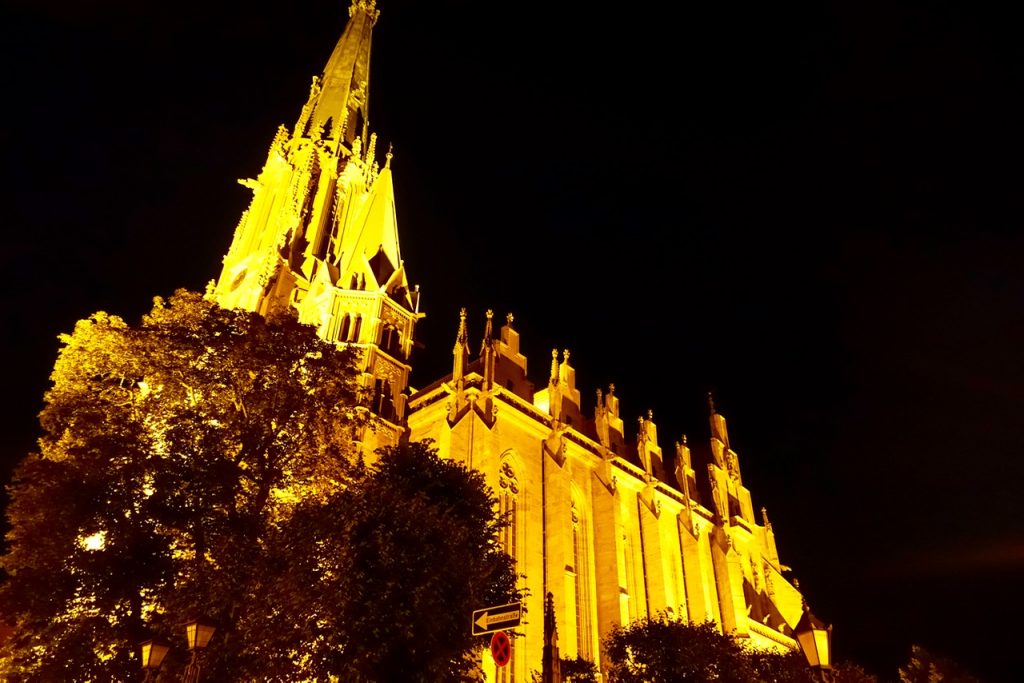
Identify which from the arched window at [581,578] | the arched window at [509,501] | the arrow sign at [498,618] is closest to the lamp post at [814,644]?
the arrow sign at [498,618]

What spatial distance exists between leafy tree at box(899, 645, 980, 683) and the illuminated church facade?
6.62 meters

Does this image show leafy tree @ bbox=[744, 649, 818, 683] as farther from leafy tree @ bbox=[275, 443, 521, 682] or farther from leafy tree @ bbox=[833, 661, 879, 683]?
leafy tree @ bbox=[275, 443, 521, 682]

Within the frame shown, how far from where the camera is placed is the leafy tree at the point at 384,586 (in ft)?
48.0

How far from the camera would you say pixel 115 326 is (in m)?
17.8

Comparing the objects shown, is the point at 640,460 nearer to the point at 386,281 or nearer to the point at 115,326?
the point at 386,281

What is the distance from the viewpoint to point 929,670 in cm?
4128

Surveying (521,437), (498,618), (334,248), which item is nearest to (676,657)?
(521,437)

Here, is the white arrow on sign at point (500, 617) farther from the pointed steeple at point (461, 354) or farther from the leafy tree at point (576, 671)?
the pointed steeple at point (461, 354)

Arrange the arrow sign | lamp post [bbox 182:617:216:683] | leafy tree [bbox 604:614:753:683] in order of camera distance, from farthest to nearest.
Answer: leafy tree [bbox 604:614:753:683]
the arrow sign
lamp post [bbox 182:617:216:683]

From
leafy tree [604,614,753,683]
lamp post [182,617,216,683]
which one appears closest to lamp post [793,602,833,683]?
lamp post [182,617,216,683]

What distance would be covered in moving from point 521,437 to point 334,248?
16.0m

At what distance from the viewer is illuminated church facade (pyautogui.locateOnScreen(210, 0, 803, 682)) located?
3175cm

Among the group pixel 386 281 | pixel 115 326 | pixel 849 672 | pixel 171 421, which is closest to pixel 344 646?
pixel 171 421

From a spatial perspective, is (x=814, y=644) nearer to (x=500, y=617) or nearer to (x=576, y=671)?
(x=500, y=617)
